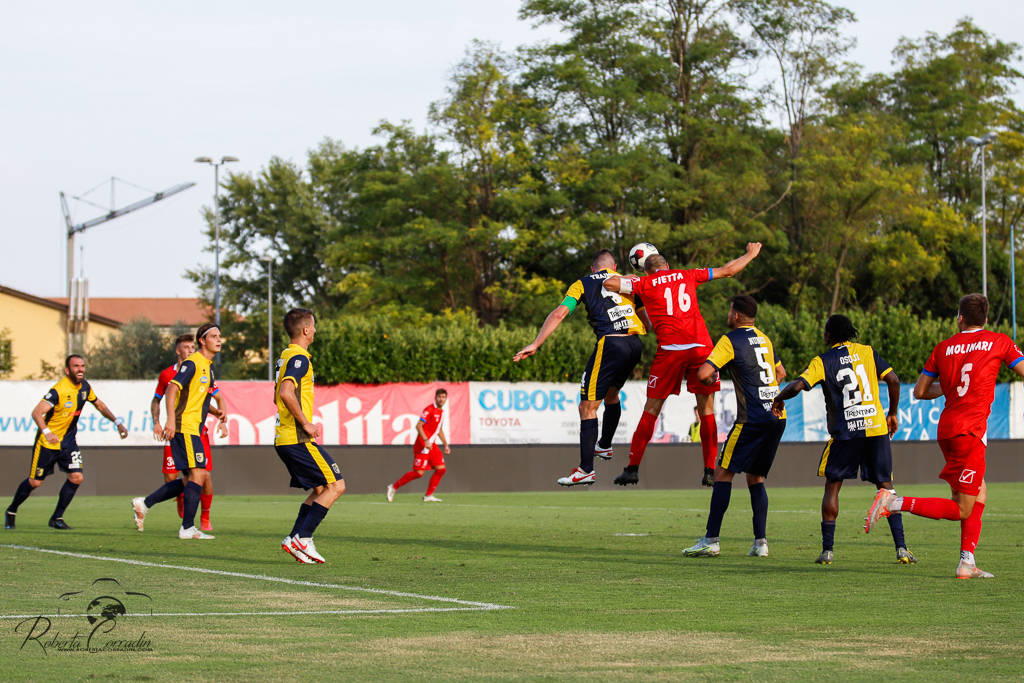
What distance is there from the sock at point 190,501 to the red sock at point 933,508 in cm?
822

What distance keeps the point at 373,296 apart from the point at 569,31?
13.1m

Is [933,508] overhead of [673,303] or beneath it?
beneath

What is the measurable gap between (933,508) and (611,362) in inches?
141

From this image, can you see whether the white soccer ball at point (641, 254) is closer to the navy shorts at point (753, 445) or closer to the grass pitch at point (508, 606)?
the navy shorts at point (753, 445)

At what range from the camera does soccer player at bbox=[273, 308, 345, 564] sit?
11.2 meters

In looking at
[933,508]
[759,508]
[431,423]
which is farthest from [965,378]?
[431,423]

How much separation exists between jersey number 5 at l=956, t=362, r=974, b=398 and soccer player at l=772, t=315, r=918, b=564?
1.02 metres

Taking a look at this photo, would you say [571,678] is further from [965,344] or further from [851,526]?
[851,526]

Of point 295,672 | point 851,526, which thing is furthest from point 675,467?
point 295,672

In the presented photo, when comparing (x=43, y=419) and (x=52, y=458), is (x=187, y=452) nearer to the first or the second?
(x=43, y=419)

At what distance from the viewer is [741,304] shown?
1170cm

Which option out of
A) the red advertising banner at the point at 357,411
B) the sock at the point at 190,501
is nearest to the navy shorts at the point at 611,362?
the sock at the point at 190,501

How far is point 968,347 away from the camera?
990 cm

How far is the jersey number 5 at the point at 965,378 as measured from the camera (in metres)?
9.85
